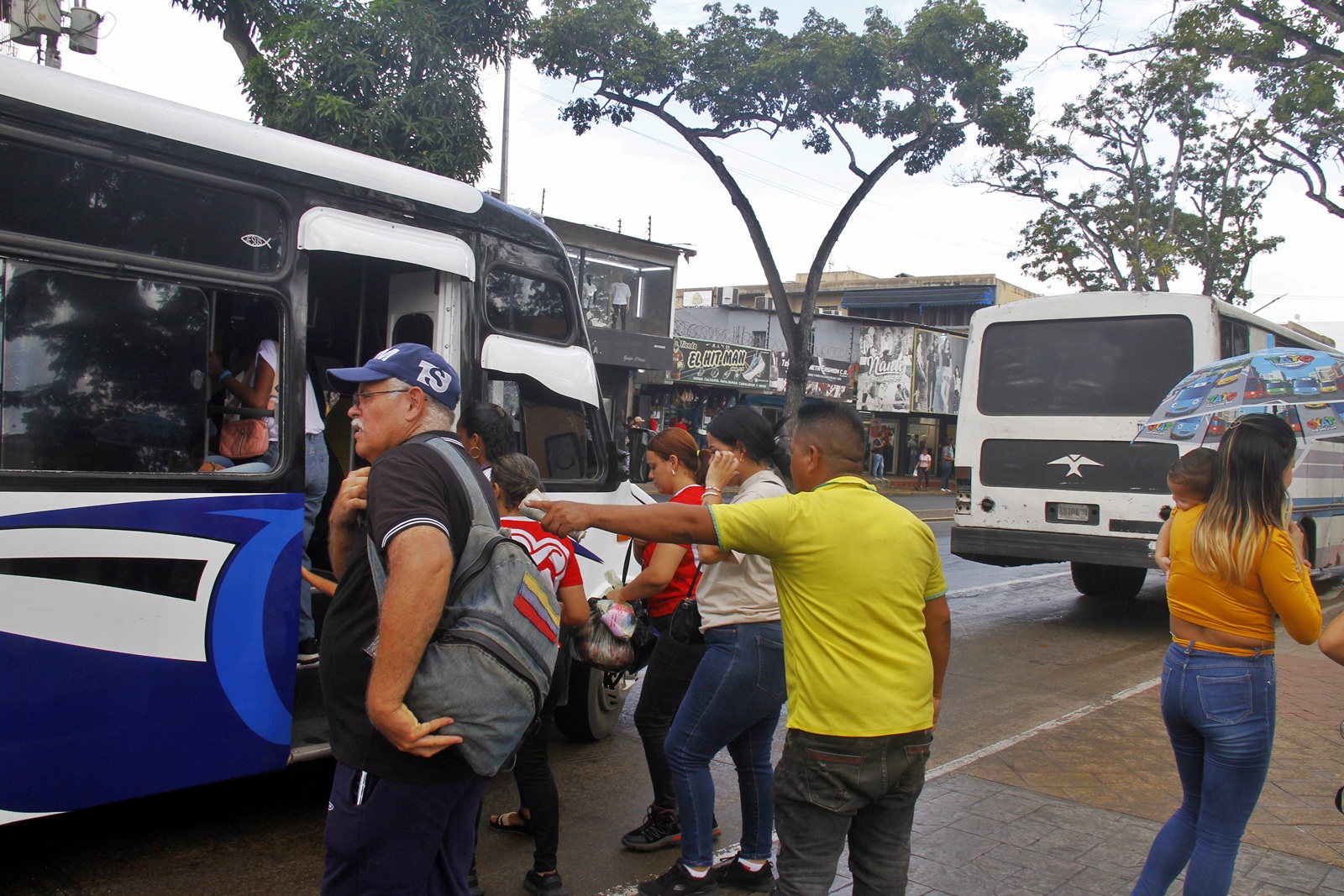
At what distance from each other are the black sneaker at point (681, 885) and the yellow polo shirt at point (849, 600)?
4.40 feet

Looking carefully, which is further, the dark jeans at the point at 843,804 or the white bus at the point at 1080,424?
the white bus at the point at 1080,424

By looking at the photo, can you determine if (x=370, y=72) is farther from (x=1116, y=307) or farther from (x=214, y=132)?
(x=214, y=132)

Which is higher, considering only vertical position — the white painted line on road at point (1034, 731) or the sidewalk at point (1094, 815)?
the sidewalk at point (1094, 815)

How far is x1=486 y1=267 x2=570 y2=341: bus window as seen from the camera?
5.14m

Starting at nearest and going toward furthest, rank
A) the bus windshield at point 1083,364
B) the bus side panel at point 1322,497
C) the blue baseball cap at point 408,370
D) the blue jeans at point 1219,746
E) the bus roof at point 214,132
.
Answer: the blue baseball cap at point 408,370 → the blue jeans at point 1219,746 → the bus roof at point 214,132 → the bus windshield at point 1083,364 → the bus side panel at point 1322,497

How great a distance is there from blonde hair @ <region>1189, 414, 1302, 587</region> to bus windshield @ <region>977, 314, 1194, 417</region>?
6846 millimetres

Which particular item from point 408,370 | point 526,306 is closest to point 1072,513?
point 526,306

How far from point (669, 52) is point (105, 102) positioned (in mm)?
17181

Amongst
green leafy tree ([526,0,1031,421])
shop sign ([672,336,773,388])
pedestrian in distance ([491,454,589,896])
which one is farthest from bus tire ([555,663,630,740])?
shop sign ([672,336,773,388])

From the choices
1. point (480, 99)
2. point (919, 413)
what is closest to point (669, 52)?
point (480, 99)

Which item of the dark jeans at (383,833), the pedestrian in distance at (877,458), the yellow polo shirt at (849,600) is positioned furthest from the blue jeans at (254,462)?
the pedestrian in distance at (877,458)

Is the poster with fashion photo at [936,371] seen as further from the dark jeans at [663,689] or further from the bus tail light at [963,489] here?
the dark jeans at [663,689]

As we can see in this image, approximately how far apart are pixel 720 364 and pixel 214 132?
29.0 metres

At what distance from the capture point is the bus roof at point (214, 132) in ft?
11.5
